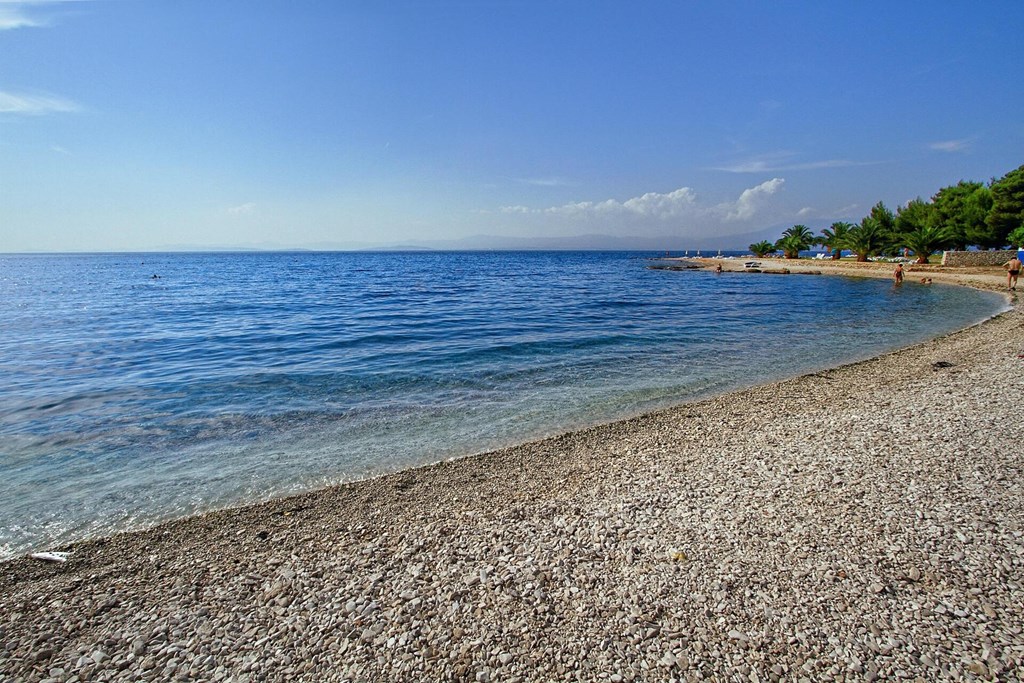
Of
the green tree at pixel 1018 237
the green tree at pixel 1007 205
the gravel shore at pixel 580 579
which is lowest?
the gravel shore at pixel 580 579

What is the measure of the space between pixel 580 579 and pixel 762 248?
11525cm

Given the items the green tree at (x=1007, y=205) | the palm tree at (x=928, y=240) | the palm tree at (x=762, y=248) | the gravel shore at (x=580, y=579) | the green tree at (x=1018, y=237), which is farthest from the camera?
the palm tree at (x=762, y=248)

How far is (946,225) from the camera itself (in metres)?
61.9

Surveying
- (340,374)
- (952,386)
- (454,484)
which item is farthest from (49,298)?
(952,386)

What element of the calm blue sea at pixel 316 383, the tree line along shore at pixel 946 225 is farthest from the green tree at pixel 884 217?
the calm blue sea at pixel 316 383

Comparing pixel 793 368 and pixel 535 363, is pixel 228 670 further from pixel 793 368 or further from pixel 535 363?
pixel 793 368

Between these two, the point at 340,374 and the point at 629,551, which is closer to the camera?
the point at 629,551

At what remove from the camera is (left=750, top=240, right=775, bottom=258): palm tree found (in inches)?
4053

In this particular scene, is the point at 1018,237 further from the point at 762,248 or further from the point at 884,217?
the point at 762,248

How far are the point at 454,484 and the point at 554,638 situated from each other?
3.40 meters

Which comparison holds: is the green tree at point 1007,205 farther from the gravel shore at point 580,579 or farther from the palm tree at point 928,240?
the gravel shore at point 580,579

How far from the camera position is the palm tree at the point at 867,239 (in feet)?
228

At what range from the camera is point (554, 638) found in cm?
406

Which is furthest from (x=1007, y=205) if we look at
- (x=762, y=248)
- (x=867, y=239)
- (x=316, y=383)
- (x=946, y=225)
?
(x=316, y=383)
